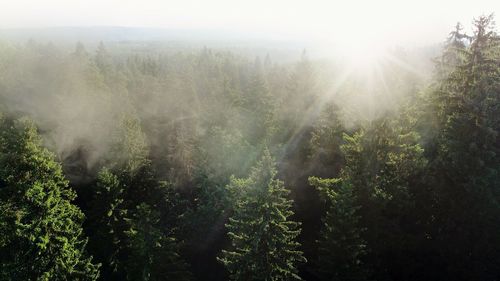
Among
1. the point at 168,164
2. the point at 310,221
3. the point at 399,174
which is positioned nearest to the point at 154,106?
the point at 168,164

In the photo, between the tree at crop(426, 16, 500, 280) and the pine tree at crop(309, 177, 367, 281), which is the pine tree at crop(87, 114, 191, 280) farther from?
the tree at crop(426, 16, 500, 280)

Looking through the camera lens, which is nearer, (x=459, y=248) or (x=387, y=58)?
(x=459, y=248)

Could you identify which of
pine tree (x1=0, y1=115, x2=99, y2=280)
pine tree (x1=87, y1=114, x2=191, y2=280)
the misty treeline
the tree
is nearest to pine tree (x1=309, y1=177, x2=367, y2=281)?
the misty treeline

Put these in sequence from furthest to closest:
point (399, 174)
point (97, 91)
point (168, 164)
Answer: point (97, 91) → point (168, 164) → point (399, 174)

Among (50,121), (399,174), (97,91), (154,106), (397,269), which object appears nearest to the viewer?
(399,174)

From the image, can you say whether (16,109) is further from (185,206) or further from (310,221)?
(310,221)

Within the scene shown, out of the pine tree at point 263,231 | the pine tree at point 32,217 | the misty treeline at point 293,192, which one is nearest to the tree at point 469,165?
the misty treeline at point 293,192
